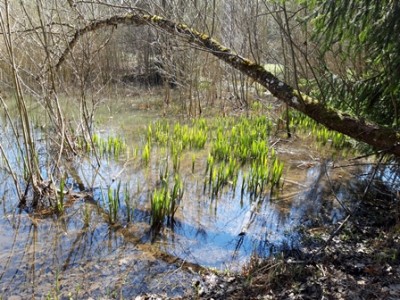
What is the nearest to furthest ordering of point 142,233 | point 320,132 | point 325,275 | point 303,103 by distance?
point 325,275 < point 303,103 < point 142,233 < point 320,132

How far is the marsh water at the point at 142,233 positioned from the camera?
336 cm

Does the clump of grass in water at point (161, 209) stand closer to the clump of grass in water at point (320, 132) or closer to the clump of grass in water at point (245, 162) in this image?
the clump of grass in water at point (245, 162)

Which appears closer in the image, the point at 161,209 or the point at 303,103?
the point at 303,103

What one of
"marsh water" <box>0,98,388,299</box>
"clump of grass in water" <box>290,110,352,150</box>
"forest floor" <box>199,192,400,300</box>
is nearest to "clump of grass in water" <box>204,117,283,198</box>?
"marsh water" <box>0,98,388,299</box>

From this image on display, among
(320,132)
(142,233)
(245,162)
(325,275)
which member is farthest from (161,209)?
(320,132)

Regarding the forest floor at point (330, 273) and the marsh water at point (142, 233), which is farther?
the marsh water at point (142, 233)

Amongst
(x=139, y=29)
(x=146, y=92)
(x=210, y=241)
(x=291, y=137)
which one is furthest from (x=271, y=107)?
(x=210, y=241)

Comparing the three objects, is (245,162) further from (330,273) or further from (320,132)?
(330,273)

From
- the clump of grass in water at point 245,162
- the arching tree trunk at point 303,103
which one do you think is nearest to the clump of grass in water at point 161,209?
the clump of grass in water at point 245,162

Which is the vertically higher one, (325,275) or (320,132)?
(320,132)

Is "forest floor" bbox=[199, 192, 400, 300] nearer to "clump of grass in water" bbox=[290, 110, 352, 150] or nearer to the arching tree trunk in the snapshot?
the arching tree trunk

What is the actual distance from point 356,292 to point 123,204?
10.2 ft

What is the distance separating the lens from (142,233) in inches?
167

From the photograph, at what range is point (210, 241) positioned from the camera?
4.20 m
